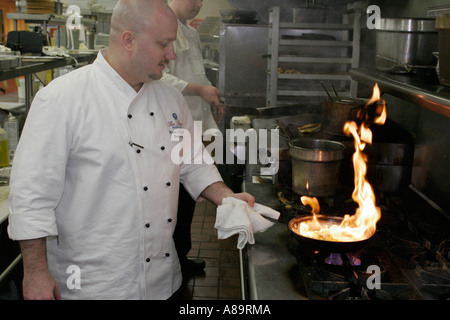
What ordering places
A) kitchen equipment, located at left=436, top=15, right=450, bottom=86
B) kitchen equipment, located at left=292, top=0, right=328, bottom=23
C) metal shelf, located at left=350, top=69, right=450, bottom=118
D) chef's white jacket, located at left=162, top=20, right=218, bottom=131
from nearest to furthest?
1. metal shelf, located at left=350, top=69, right=450, bottom=118
2. kitchen equipment, located at left=436, top=15, right=450, bottom=86
3. chef's white jacket, located at left=162, top=20, right=218, bottom=131
4. kitchen equipment, located at left=292, top=0, right=328, bottom=23

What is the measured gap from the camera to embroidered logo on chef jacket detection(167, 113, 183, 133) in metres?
1.98

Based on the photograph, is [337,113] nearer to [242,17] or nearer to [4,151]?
[4,151]

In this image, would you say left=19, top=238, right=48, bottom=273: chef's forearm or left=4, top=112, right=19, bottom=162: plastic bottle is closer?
left=19, top=238, right=48, bottom=273: chef's forearm

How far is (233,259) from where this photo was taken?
407 cm

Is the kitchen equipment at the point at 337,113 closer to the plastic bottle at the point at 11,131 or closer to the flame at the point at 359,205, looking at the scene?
the flame at the point at 359,205

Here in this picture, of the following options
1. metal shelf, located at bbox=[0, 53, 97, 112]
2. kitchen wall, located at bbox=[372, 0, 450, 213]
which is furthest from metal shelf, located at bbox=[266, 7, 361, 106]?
metal shelf, located at bbox=[0, 53, 97, 112]

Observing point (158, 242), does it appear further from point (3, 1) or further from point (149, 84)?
point (3, 1)

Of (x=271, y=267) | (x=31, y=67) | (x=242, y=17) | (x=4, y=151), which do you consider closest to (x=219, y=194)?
(x=271, y=267)

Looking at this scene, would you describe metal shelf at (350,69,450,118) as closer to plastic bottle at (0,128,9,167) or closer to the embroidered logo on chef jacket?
the embroidered logo on chef jacket

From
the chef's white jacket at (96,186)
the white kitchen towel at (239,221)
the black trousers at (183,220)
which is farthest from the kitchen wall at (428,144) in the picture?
the black trousers at (183,220)

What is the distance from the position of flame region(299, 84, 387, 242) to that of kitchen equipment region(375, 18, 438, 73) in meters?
0.39

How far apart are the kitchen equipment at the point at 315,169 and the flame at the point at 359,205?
97 millimetres

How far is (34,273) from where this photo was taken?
5.28ft

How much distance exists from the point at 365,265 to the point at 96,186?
1048 millimetres
